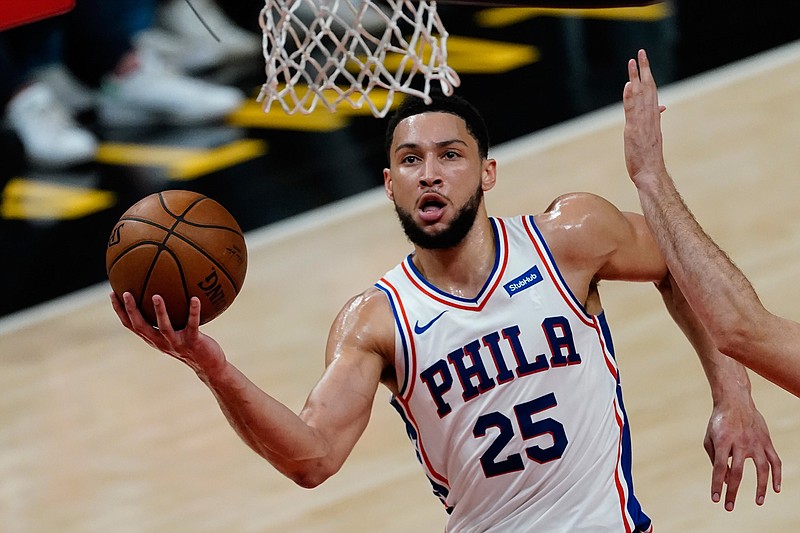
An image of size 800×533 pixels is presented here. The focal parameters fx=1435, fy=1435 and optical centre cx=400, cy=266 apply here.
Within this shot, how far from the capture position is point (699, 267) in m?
3.57

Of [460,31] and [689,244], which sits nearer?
[689,244]

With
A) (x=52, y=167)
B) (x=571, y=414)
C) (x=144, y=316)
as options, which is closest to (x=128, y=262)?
(x=144, y=316)

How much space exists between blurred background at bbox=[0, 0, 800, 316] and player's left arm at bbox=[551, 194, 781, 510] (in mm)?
4940

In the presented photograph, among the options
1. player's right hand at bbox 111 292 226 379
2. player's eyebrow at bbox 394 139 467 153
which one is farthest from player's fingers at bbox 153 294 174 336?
player's eyebrow at bbox 394 139 467 153

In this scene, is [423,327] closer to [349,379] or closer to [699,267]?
[349,379]

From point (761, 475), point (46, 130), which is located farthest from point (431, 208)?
point (46, 130)

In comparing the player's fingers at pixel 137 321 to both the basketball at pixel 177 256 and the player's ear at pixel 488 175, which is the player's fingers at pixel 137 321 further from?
the player's ear at pixel 488 175

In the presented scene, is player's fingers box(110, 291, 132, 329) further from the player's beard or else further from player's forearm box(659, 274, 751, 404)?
player's forearm box(659, 274, 751, 404)

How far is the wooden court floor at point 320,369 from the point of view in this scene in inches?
240

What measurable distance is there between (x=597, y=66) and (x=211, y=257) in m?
7.37

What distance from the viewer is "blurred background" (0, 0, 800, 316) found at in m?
9.24

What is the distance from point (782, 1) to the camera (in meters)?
11.6

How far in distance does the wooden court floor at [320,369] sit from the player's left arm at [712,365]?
149 cm

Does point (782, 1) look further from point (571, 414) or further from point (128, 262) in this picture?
point (128, 262)
